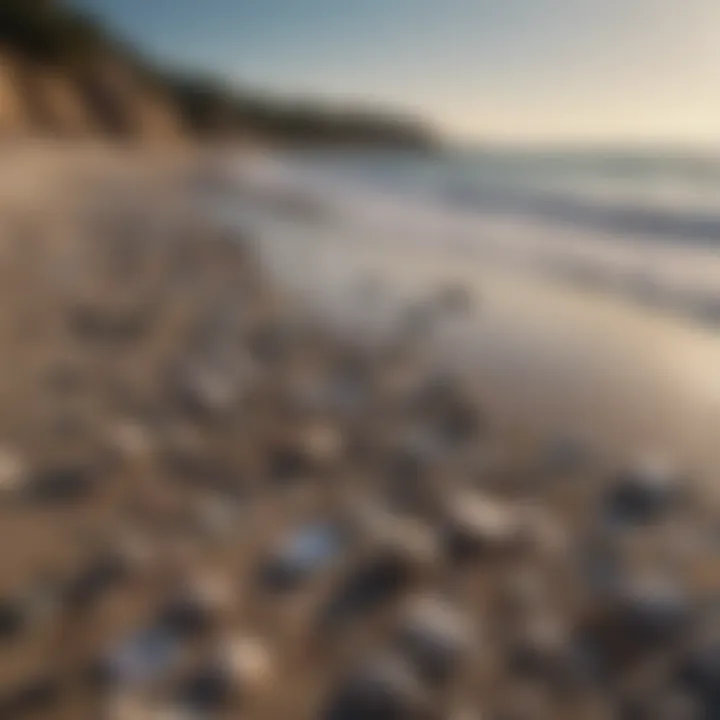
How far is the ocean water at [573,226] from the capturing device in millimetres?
2332

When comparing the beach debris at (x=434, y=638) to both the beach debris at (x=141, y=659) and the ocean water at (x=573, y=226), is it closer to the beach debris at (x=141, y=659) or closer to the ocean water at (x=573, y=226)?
the beach debris at (x=141, y=659)

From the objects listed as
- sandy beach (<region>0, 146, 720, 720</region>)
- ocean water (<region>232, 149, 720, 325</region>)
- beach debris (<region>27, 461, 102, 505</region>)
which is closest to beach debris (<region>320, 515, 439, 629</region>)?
sandy beach (<region>0, 146, 720, 720</region>)

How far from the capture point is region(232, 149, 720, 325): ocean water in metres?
2.33

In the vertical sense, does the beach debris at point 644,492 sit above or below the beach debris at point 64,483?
above

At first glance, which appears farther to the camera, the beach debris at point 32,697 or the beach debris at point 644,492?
the beach debris at point 644,492

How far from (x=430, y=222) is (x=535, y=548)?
342 cm

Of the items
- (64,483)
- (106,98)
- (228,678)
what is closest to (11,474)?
(64,483)

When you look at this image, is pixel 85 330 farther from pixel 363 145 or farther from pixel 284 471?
pixel 363 145

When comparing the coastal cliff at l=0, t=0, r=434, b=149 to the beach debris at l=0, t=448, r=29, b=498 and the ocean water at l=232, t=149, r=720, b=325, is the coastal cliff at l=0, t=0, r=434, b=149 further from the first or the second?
the beach debris at l=0, t=448, r=29, b=498

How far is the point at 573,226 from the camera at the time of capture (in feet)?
12.5

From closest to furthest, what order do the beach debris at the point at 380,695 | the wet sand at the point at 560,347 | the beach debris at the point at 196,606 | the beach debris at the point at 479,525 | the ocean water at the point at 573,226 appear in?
1. the beach debris at the point at 380,695
2. the beach debris at the point at 196,606
3. the beach debris at the point at 479,525
4. the wet sand at the point at 560,347
5. the ocean water at the point at 573,226

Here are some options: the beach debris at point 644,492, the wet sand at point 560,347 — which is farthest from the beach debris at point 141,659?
the wet sand at point 560,347

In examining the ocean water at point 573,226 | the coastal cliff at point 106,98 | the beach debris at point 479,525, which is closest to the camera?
the beach debris at point 479,525

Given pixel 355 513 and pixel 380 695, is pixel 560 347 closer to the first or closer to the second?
pixel 355 513
